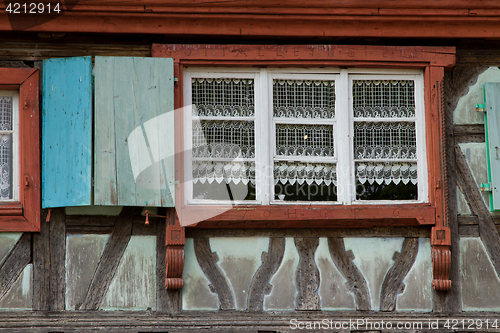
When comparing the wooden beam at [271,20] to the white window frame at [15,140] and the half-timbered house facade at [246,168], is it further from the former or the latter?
the white window frame at [15,140]

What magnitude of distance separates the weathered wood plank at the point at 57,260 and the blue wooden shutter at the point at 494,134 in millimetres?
3738

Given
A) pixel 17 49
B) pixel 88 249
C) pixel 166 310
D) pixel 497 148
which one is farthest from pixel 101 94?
pixel 497 148

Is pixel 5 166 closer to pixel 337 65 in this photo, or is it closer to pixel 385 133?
pixel 337 65

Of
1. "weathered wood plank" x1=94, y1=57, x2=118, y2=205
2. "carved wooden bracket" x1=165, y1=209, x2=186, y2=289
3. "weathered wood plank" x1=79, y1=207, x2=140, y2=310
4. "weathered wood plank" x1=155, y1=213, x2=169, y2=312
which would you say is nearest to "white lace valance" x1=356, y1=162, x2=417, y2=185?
"carved wooden bracket" x1=165, y1=209, x2=186, y2=289

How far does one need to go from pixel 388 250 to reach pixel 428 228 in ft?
1.33

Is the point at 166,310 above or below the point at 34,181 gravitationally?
below

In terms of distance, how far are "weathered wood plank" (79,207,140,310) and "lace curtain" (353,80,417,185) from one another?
80.9 inches

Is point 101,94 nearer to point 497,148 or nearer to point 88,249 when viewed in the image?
point 88,249

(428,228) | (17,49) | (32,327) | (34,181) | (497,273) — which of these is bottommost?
(32,327)

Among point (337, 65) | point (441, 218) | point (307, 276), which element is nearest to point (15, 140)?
point (307, 276)

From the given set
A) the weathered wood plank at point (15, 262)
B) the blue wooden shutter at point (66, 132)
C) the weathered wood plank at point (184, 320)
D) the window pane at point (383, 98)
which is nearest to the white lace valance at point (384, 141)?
the window pane at point (383, 98)

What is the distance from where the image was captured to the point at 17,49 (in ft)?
17.7

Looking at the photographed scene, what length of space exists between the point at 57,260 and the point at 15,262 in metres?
0.34

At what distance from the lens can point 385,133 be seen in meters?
5.52
